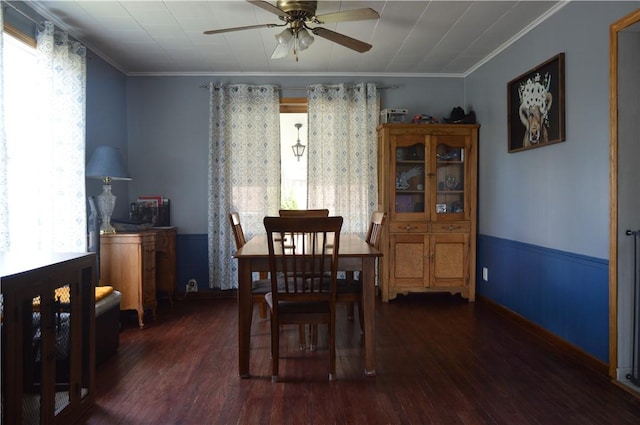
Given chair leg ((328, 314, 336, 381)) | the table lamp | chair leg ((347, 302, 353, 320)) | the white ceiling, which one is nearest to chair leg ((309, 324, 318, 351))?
chair leg ((328, 314, 336, 381))

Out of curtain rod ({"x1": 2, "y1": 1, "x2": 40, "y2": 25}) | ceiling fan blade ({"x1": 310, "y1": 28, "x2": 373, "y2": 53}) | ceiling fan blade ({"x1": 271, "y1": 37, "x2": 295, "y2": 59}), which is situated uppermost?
curtain rod ({"x1": 2, "y1": 1, "x2": 40, "y2": 25})

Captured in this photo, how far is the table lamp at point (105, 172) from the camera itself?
10.8 feet

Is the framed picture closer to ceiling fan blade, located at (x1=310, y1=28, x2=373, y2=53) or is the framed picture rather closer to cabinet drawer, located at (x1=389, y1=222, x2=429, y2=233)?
cabinet drawer, located at (x1=389, y1=222, x2=429, y2=233)

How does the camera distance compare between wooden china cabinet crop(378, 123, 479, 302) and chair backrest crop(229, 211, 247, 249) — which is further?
wooden china cabinet crop(378, 123, 479, 302)

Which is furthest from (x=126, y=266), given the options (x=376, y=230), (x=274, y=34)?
(x=274, y=34)

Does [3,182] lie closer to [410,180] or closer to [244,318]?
[244,318]

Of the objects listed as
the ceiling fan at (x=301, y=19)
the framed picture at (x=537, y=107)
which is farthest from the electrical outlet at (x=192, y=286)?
the framed picture at (x=537, y=107)

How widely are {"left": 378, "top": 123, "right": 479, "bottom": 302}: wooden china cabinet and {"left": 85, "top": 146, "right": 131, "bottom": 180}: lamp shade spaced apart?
8.34 ft

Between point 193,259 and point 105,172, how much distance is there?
1525 mm

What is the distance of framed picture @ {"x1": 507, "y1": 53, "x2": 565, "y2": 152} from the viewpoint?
292 cm

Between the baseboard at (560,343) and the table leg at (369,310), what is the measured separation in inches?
55.7

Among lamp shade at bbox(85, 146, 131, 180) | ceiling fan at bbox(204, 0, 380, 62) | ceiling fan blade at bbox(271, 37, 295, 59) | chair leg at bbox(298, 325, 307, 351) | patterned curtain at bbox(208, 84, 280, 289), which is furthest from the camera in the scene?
patterned curtain at bbox(208, 84, 280, 289)

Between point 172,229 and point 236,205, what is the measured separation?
0.72 m

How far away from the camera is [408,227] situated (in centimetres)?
421
